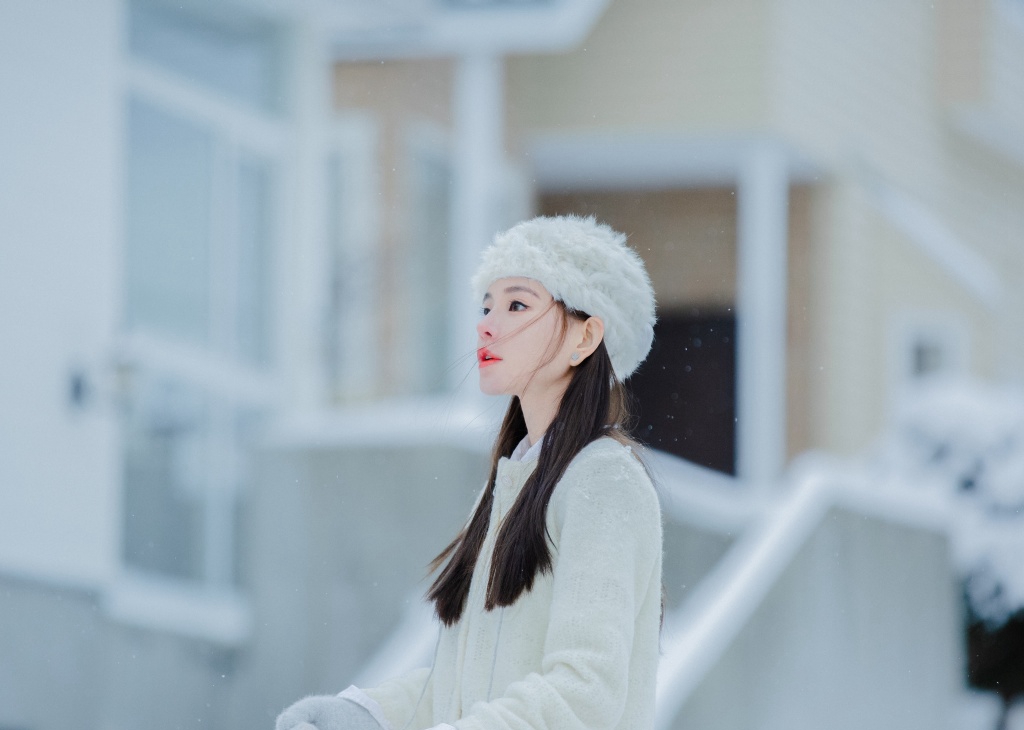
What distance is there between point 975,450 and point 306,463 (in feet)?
7.05

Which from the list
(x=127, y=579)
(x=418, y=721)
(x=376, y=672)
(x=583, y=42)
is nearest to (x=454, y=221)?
(x=583, y=42)

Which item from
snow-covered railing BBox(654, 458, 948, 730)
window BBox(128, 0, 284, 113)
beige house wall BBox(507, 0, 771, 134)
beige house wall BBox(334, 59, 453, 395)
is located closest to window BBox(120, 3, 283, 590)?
window BBox(128, 0, 284, 113)

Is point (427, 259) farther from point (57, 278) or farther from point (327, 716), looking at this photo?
point (327, 716)

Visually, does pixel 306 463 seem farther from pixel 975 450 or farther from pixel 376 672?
pixel 975 450

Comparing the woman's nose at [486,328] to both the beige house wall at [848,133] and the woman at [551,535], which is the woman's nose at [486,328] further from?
the beige house wall at [848,133]

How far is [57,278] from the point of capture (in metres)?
3.60

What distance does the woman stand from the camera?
→ 3.76ft

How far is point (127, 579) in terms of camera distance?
423 centimetres

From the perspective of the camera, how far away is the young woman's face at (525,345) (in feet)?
4.35

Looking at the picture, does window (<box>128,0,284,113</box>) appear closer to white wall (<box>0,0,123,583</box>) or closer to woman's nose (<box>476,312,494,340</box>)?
white wall (<box>0,0,123,583</box>)

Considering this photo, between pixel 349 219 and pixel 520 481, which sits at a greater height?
pixel 349 219

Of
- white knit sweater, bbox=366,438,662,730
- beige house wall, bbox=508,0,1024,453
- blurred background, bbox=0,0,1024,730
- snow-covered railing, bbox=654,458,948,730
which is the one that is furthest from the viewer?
beige house wall, bbox=508,0,1024,453

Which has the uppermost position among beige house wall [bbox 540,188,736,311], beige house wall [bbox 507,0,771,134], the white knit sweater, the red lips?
beige house wall [bbox 507,0,771,134]

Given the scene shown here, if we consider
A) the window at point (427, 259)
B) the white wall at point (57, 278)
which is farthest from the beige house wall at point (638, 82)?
the white wall at point (57, 278)
